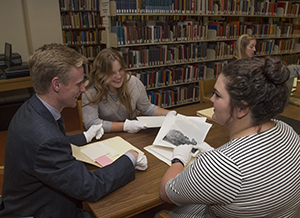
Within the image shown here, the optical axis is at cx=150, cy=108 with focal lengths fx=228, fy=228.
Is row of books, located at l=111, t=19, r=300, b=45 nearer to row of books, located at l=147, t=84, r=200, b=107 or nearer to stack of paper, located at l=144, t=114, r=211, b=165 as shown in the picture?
row of books, located at l=147, t=84, r=200, b=107

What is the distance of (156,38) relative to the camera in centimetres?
369

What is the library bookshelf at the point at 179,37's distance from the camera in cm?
341

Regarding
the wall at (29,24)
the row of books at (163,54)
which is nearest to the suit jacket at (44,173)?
the row of books at (163,54)

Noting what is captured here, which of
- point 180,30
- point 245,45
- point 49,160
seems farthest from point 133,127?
point 180,30

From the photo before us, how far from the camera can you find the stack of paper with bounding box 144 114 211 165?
132 centimetres

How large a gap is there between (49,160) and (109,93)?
1.05 meters

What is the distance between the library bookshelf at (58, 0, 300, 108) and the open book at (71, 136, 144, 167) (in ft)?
7.30

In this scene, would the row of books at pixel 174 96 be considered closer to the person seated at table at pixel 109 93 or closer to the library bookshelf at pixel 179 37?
the library bookshelf at pixel 179 37

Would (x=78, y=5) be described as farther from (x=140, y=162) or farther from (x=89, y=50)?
(x=140, y=162)

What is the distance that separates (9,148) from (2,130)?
3138 millimetres

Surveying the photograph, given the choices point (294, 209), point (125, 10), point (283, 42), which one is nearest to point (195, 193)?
point (294, 209)

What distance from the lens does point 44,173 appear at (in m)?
0.90

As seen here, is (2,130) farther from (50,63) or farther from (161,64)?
(50,63)

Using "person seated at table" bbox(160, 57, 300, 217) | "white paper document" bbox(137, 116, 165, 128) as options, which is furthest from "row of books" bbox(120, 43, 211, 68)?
"person seated at table" bbox(160, 57, 300, 217)
